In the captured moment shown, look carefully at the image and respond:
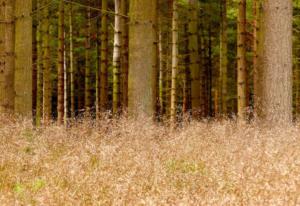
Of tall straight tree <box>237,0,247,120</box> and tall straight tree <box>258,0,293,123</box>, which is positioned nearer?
tall straight tree <box>258,0,293,123</box>

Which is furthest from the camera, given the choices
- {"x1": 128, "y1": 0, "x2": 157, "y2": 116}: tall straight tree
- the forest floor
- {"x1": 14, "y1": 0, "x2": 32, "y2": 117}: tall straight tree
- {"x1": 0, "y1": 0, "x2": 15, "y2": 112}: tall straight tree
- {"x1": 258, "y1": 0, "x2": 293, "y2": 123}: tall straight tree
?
{"x1": 14, "y1": 0, "x2": 32, "y2": 117}: tall straight tree

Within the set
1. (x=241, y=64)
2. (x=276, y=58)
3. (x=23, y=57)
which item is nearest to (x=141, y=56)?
(x=276, y=58)

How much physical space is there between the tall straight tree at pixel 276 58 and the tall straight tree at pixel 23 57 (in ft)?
15.6

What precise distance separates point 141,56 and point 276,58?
8.69 ft

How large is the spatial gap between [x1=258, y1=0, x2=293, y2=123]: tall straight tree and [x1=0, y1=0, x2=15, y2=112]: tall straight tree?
15.6 feet

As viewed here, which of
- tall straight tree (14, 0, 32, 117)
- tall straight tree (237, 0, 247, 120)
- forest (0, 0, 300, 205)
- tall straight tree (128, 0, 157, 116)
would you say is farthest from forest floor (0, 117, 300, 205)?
tall straight tree (237, 0, 247, 120)

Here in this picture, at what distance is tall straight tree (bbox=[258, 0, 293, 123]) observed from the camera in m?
10.7

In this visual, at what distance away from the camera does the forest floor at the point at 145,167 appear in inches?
163

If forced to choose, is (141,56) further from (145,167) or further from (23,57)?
(145,167)

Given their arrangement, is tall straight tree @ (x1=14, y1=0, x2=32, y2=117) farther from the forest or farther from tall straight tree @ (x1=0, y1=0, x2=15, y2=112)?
tall straight tree @ (x1=0, y1=0, x2=15, y2=112)

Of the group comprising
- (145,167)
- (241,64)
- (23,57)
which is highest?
(23,57)

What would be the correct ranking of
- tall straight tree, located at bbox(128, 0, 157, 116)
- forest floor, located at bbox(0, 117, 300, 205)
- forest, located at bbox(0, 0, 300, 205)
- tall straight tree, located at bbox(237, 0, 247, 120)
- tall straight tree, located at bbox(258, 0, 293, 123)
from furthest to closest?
tall straight tree, located at bbox(237, 0, 247, 120) < tall straight tree, located at bbox(258, 0, 293, 123) < tall straight tree, located at bbox(128, 0, 157, 116) < forest, located at bbox(0, 0, 300, 205) < forest floor, located at bbox(0, 117, 300, 205)

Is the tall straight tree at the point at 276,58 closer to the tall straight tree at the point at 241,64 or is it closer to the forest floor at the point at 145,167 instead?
the tall straight tree at the point at 241,64

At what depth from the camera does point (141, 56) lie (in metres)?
10.2
